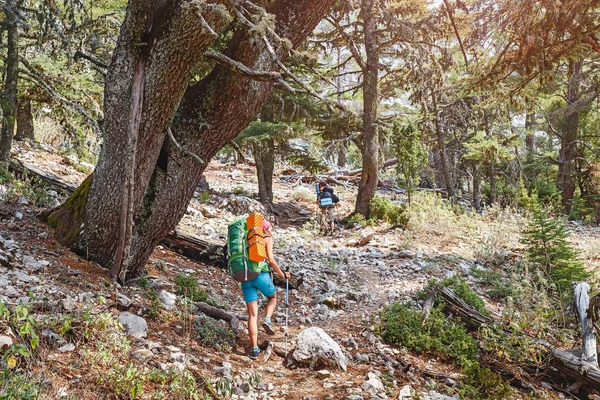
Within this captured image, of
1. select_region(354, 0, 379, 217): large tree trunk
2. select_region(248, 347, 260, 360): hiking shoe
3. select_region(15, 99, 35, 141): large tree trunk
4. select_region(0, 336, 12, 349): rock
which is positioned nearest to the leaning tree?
select_region(248, 347, 260, 360): hiking shoe

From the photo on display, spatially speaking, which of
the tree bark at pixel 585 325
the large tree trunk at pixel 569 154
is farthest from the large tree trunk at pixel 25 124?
the large tree trunk at pixel 569 154

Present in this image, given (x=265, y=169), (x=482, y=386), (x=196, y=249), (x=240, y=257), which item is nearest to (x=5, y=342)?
(x=240, y=257)

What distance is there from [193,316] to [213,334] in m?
0.40

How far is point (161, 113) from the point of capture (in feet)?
14.0

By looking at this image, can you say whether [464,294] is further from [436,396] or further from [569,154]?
[569,154]

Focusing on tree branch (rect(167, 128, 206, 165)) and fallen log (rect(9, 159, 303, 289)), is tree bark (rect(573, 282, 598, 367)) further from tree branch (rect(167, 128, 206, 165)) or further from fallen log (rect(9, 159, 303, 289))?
tree branch (rect(167, 128, 206, 165))

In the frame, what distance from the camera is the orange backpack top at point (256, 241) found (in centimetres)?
426

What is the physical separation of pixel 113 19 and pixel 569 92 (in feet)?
59.9

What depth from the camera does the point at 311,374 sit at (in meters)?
3.91

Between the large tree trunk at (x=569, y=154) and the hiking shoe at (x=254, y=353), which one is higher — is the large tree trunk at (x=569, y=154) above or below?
above

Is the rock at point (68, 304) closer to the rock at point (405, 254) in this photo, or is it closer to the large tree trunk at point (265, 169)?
the rock at point (405, 254)

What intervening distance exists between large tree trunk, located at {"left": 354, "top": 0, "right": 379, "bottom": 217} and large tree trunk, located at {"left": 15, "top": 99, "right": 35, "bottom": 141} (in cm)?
984

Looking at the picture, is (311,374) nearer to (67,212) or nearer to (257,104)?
(257,104)

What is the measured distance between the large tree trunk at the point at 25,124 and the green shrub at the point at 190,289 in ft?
29.9
